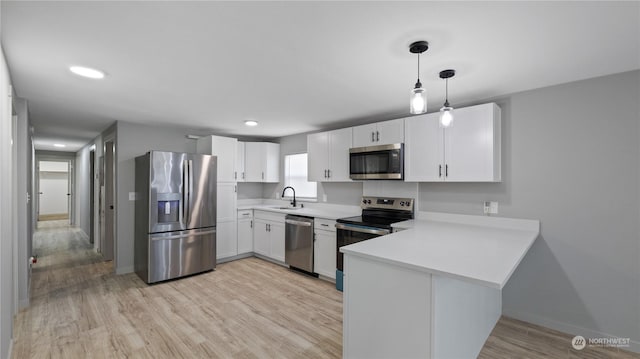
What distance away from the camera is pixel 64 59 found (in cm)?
204

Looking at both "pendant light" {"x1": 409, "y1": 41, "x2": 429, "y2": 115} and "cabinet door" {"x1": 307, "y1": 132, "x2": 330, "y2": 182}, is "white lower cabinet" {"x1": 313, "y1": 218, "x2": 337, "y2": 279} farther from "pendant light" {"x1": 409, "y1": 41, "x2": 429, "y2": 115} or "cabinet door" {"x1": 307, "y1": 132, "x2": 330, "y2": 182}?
"pendant light" {"x1": 409, "y1": 41, "x2": 429, "y2": 115}

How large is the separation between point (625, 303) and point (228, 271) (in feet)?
14.2

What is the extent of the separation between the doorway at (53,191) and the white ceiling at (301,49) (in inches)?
343

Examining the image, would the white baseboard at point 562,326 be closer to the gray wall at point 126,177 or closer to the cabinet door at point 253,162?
the cabinet door at point 253,162

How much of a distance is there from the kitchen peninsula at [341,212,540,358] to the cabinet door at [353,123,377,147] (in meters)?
1.69

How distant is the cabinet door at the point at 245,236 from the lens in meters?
4.90

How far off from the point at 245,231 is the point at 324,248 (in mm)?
1777

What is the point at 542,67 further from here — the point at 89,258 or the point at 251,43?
the point at 89,258

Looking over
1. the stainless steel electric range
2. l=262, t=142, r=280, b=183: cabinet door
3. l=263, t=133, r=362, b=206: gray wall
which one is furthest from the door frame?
the stainless steel electric range

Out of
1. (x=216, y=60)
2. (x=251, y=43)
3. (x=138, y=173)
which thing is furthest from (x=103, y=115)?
(x=251, y=43)

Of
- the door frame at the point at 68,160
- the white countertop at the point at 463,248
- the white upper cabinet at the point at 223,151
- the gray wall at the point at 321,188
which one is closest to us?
the white countertop at the point at 463,248

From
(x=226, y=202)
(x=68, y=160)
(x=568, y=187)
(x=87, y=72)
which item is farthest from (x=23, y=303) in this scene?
(x=68, y=160)

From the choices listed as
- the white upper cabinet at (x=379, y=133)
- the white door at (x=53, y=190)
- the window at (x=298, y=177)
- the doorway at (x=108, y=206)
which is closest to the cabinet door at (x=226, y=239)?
the window at (x=298, y=177)

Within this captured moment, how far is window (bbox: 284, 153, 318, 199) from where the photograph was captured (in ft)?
16.4
